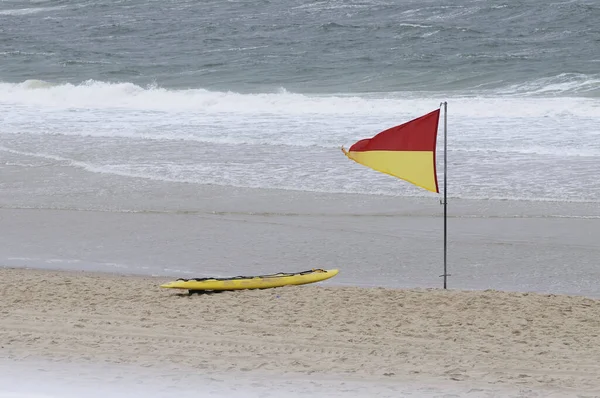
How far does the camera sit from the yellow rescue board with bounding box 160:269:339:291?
8.44m

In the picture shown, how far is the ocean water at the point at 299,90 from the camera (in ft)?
47.6

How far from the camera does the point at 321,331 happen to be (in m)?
7.25

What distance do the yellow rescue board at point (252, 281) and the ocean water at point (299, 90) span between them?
3948mm

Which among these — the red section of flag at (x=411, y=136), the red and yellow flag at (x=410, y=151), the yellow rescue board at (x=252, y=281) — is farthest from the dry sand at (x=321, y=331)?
the red section of flag at (x=411, y=136)

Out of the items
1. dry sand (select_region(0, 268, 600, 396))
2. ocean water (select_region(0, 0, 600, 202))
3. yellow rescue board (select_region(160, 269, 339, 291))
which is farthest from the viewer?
ocean water (select_region(0, 0, 600, 202))

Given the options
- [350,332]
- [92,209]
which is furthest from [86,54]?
[350,332]

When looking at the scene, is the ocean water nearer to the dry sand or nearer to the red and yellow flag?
the red and yellow flag

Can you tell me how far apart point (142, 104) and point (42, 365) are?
18.5 m

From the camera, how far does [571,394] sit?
5.74 meters

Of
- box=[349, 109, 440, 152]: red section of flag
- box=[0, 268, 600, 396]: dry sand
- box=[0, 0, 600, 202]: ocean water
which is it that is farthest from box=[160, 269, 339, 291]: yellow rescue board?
box=[0, 0, 600, 202]: ocean water

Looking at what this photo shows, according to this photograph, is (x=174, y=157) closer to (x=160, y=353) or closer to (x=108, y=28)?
(x=160, y=353)

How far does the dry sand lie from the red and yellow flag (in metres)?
0.94

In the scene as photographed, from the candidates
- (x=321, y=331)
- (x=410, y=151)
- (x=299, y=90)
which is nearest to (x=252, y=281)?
(x=321, y=331)

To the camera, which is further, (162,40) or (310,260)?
(162,40)
